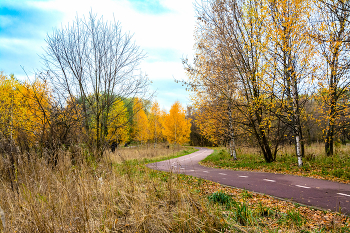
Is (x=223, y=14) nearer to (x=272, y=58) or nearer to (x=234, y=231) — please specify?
(x=272, y=58)

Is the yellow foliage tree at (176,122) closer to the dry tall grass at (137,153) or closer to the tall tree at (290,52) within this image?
the dry tall grass at (137,153)

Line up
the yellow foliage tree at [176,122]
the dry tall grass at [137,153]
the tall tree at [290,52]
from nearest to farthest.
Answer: the dry tall grass at [137,153] → the tall tree at [290,52] → the yellow foliage tree at [176,122]

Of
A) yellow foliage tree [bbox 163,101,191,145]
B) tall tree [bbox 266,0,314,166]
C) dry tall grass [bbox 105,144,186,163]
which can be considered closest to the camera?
dry tall grass [bbox 105,144,186,163]

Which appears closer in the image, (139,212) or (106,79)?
(139,212)

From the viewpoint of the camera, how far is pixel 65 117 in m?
7.84

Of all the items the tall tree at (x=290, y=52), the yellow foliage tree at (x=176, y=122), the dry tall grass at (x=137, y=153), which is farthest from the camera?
the yellow foliage tree at (x=176, y=122)

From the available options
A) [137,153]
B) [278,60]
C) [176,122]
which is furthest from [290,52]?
[176,122]

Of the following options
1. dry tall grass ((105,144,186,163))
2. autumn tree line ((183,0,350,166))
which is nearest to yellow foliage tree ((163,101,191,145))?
dry tall grass ((105,144,186,163))

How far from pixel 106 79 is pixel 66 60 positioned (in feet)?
5.55

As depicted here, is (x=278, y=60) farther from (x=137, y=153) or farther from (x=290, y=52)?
(x=137, y=153)

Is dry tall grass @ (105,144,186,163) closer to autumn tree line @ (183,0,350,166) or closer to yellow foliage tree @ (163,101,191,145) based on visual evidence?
autumn tree line @ (183,0,350,166)

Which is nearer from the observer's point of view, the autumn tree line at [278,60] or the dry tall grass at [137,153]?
the dry tall grass at [137,153]

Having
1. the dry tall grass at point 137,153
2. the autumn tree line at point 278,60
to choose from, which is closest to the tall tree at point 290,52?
the autumn tree line at point 278,60

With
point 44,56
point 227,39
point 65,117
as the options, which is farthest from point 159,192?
point 227,39
